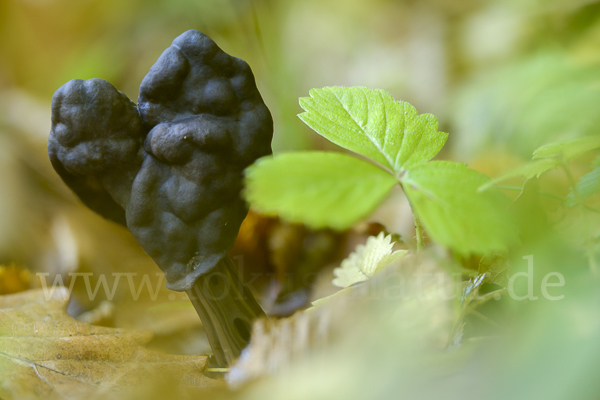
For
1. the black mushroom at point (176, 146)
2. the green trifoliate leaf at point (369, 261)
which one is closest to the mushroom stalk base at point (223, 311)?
the black mushroom at point (176, 146)

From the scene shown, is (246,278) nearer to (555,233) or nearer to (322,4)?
(555,233)

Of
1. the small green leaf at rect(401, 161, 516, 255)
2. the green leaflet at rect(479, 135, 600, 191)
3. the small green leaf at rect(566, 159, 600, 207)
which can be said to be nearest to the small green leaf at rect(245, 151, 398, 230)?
the small green leaf at rect(401, 161, 516, 255)

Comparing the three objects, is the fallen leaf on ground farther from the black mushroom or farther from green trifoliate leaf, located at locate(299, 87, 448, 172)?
green trifoliate leaf, located at locate(299, 87, 448, 172)

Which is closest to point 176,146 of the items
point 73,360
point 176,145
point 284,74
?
point 176,145

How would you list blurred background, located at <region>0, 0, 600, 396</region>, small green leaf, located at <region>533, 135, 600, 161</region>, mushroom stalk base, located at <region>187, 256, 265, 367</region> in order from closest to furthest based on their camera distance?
small green leaf, located at <region>533, 135, 600, 161</region>, mushroom stalk base, located at <region>187, 256, 265, 367</region>, blurred background, located at <region>0, 0, 600, 396</region>

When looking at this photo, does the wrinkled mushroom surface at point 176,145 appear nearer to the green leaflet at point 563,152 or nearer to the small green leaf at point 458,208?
the small green leaf at point 458,208

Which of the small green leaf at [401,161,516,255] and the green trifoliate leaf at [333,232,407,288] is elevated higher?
the small green leaf at [401,161,516,255]

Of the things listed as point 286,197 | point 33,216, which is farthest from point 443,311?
point 33,216
